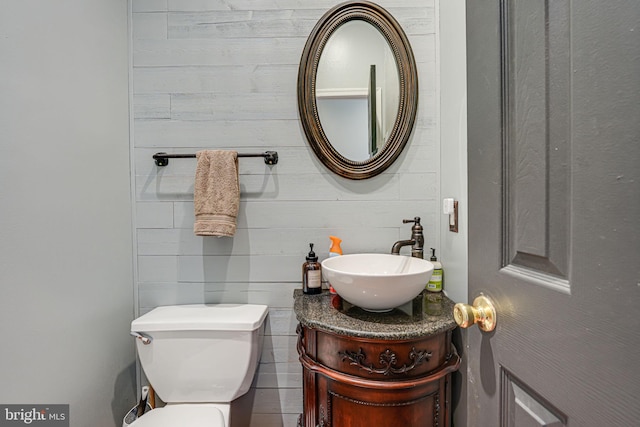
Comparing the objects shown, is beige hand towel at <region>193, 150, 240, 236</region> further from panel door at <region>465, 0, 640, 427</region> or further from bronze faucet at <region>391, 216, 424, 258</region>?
panel door at <region>465, 0, 640, 427</region>

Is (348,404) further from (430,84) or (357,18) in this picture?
(357,18)

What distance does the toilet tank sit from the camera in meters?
1.19

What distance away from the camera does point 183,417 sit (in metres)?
1.10

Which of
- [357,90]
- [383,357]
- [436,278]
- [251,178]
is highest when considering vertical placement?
[357,90]

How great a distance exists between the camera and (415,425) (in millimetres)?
933

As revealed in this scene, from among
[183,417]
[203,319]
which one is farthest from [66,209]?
[183,417]

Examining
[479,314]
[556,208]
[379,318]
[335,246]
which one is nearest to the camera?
[556,208]

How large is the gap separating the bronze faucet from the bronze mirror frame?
290mm

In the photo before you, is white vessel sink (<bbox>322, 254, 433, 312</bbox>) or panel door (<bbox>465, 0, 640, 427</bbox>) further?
white vessel sink (<bbox>322, 254, 433, 312</bbox>)

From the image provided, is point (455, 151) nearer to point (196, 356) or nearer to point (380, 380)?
point (380, 380)

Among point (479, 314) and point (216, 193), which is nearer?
point (479, 314)

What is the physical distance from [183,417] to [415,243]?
110cm

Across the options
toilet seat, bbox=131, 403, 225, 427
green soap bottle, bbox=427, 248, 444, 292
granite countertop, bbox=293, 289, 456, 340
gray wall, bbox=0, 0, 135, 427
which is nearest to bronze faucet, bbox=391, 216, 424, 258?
green soap bottle, bbox=427, 248, 444, 292

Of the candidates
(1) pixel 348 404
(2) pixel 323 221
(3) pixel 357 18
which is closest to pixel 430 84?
(3) pixel 357 18
